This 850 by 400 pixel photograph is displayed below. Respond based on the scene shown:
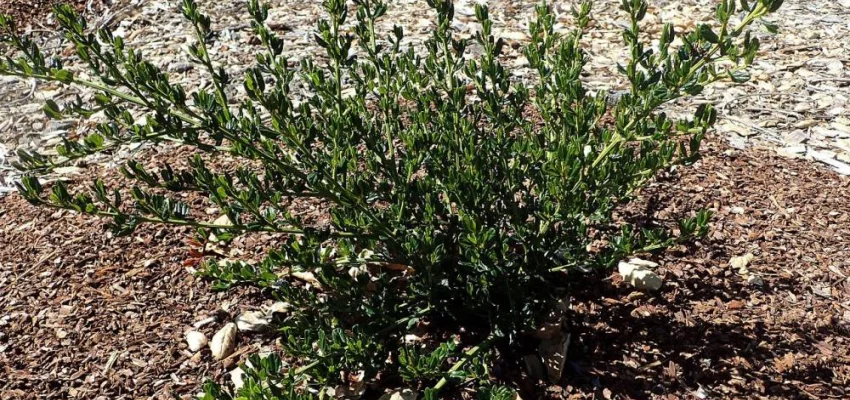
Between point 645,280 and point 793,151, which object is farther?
→ point 793,151

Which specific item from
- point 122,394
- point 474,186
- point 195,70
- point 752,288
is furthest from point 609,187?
point 195,70

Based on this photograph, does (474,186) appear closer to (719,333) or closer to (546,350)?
(546,350)

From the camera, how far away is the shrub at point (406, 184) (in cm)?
209

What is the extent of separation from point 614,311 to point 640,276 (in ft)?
0.59

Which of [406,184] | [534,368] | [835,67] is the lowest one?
[534,368]

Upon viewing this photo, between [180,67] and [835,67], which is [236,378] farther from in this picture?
[835,67]

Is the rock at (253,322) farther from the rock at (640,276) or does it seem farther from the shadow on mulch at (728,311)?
the rock at (640,276)

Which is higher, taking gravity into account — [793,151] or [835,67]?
[835,67]

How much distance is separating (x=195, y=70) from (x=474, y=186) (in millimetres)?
3029

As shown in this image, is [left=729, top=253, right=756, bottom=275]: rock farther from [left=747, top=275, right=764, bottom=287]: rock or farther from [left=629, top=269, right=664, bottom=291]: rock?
[left=629, top=269, right=664, bottom=291]: rock

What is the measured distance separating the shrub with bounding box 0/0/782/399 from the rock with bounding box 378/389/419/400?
3.4 inches

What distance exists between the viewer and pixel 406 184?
8.07ft

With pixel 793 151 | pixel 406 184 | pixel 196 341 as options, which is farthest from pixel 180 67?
pixel 793 151

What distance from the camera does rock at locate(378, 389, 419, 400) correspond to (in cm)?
253
